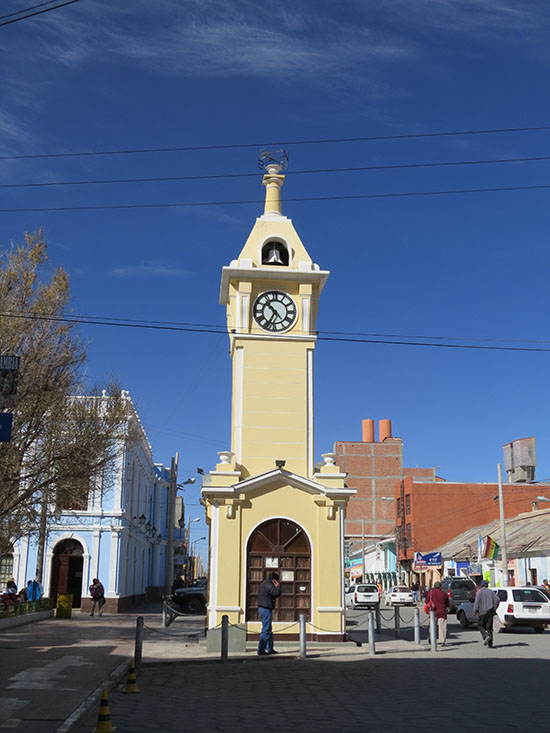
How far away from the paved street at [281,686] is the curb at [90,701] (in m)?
0.10

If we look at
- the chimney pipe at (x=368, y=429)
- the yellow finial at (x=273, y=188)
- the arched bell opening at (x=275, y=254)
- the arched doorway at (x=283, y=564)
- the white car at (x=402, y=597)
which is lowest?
the white car at (x=402, y=597)

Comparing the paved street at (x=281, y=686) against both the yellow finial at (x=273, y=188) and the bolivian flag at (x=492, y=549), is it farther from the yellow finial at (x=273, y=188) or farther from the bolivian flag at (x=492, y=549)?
the bolivian flag at (x=492, y=549)

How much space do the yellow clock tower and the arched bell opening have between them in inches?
1.1

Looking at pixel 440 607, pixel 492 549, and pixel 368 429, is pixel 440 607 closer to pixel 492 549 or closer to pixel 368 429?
pixel 492 549

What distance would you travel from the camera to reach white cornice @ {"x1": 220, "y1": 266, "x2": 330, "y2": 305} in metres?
22.1

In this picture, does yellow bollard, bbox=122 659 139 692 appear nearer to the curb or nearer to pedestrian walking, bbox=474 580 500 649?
the curb

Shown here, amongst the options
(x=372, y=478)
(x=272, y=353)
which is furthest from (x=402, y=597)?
(x=372, y=478)

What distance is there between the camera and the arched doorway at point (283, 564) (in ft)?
65.9

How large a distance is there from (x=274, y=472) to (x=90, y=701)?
998cm

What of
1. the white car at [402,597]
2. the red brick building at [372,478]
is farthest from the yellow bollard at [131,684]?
the red brick building at [372,478]

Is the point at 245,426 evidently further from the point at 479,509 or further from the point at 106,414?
the point at 479,509

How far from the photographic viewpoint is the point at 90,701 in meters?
10.8

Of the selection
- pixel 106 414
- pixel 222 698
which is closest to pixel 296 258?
pixel 106 414

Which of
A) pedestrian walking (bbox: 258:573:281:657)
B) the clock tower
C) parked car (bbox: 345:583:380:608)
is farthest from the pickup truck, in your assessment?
pedestrian walking (bbox: 258:573:281:657)
